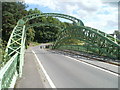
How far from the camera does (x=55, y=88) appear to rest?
8648mm

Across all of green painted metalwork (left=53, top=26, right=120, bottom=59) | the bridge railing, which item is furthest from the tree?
the bridge railing

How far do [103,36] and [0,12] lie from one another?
81.1ft

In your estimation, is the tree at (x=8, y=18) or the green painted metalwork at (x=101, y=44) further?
the tree at (x=8, y=18)

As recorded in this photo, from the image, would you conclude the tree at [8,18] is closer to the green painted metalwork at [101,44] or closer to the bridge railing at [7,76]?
the green painted metalwork at [101,44]

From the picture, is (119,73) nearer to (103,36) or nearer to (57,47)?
(103,36)

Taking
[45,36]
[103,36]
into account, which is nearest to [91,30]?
[103,36]

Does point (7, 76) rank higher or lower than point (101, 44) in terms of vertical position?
lower

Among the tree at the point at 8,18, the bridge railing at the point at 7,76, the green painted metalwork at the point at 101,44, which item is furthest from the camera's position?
the tree at the point at 8,18

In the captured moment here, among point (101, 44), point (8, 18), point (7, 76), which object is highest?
point (8, 18)

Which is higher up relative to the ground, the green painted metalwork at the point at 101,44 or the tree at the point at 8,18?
the tree at the point at 8,18

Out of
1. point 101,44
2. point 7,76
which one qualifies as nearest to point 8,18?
point 101,44

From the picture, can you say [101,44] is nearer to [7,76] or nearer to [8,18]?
[7,76]

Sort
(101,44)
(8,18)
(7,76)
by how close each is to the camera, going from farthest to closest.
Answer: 1. (8,18)
2. (101,44)
3. (7,76)

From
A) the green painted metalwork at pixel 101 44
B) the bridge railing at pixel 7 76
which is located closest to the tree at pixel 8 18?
the green painted metalwork at pixel 101 44
